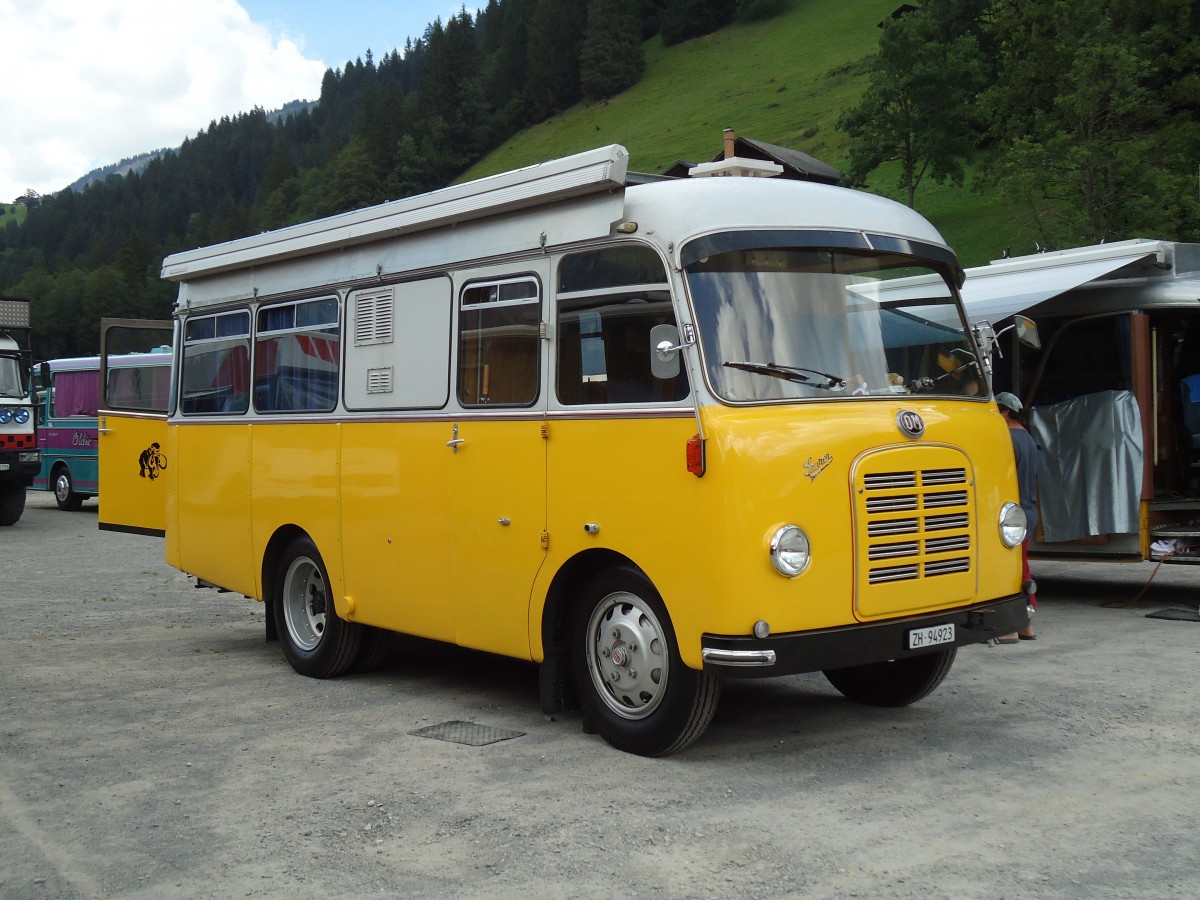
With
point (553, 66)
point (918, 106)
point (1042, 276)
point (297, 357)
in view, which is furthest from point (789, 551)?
point (553, 66)

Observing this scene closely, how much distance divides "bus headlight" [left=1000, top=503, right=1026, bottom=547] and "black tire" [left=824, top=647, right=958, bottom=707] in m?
0.78

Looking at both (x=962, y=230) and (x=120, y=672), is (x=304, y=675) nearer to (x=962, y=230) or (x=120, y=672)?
(x=120, y=672)

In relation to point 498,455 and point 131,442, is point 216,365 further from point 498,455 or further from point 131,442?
point 498,455

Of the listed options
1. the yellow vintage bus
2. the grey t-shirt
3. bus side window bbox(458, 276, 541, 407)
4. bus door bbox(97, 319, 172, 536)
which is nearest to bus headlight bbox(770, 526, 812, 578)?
the yellow vintage bus

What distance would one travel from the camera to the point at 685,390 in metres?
6.49

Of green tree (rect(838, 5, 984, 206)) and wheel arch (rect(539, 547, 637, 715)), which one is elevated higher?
green tree (rect(838, 5, 984, 206))

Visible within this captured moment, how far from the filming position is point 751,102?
3565 inches

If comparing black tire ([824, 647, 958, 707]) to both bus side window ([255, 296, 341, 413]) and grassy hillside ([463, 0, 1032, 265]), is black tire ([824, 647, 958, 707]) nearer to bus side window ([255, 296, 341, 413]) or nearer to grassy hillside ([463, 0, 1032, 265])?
bus side window ([255, 296, 341, 413])

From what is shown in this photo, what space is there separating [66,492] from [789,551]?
27137 millimetres

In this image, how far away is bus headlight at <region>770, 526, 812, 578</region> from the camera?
616 cm

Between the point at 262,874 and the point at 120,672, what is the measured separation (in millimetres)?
5172

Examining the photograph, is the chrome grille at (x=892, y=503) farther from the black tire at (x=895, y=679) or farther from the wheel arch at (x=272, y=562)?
the wheel arch at (x=272, y=562)

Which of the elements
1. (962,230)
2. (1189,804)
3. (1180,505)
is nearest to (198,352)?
(1189,804)

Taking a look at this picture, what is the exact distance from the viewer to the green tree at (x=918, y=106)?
5894 cm
